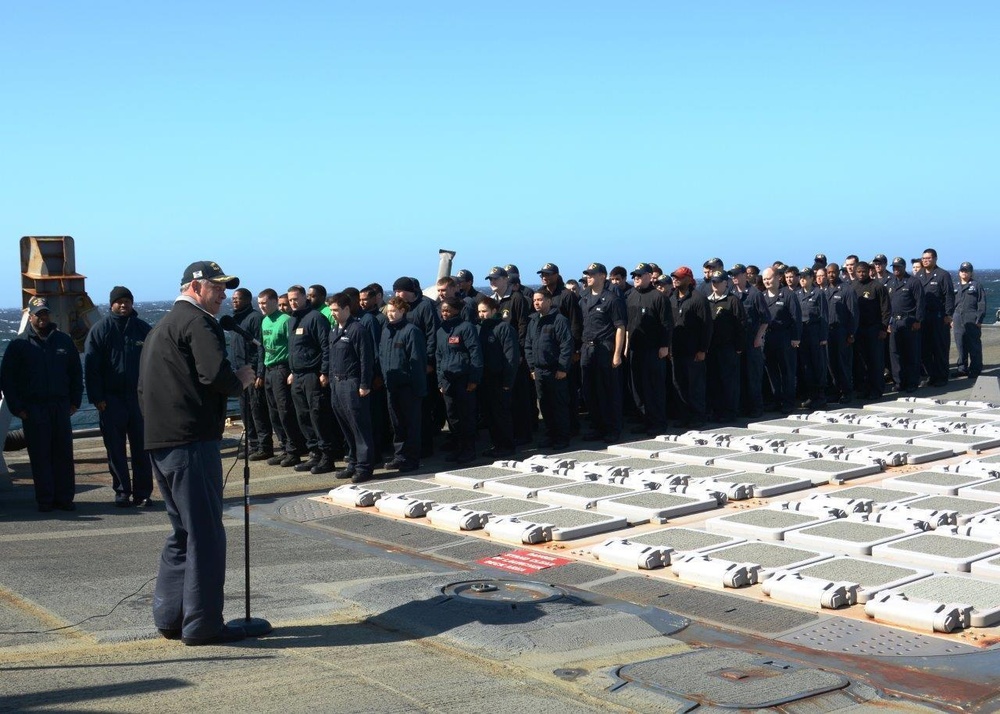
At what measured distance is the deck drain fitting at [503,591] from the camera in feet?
23.1

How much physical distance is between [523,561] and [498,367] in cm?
541

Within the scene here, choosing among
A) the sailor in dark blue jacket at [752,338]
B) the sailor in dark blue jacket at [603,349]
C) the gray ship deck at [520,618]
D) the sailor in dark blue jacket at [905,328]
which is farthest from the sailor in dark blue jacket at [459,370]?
the sailor in dark blue jacket at [905,328]

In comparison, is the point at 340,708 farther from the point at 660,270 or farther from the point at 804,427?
the point at 660,270

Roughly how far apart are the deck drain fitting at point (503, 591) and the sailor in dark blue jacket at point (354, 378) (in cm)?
501

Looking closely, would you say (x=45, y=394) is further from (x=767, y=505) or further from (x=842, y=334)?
(x=842, y=334)

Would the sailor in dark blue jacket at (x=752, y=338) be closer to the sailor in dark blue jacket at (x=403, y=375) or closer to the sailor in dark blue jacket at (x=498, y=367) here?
the sailor in dark blue jacket at (x=498, y=367)

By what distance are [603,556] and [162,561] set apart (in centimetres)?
331

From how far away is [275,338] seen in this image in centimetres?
1368

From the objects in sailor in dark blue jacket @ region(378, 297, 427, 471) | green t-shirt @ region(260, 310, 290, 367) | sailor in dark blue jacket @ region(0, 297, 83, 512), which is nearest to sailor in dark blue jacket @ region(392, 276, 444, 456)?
sailor in dark blue jacket @ region(378, 297, 427, 471)

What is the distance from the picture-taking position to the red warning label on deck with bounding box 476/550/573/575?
8.16m

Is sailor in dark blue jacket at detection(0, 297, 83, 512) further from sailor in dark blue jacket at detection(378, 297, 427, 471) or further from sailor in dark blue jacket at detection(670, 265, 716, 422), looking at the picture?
sailor in dark blue jacket at detection(670, 265, 716, 422)

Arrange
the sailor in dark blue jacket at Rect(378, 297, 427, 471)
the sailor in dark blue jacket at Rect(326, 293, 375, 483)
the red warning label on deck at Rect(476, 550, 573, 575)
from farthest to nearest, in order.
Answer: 1. the sailor in dark blue jacket at Rect(378, 297, 427, 471)
2. the sailor in dark blue jacket at Rect(326, 293, 375, 483)
3. the red warning label on deck at Rect(476, 550, 573, 575)

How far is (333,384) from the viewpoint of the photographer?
12.6 metres

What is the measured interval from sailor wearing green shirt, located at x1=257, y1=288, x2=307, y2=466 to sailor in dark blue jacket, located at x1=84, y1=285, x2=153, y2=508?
257cm
